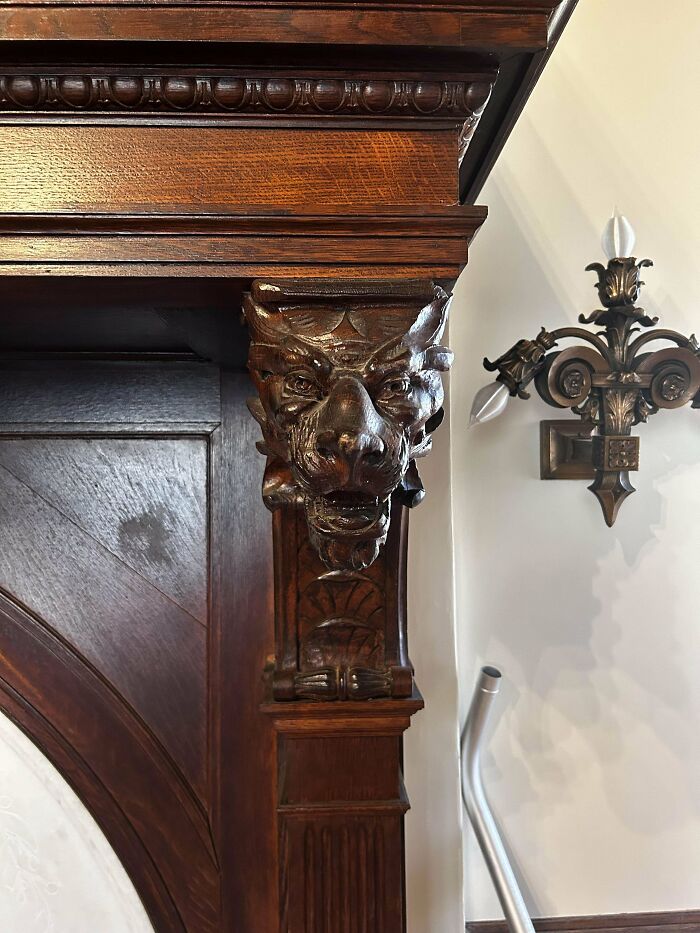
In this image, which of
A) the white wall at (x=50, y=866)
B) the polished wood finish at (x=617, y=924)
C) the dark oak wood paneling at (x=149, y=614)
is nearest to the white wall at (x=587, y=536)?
the polished wood finish at (x=617, y=924)

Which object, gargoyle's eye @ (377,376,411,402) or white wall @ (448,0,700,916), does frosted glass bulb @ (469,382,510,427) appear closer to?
white wall @ (448,0,700,916)

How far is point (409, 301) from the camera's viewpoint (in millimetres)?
471

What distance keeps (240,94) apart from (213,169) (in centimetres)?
5

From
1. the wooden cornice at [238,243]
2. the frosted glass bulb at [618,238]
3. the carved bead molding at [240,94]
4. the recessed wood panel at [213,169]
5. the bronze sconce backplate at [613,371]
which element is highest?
the frosted glass bulb at [618,238]

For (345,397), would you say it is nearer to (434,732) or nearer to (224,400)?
(224,400)

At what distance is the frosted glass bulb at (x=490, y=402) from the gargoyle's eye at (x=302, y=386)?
0.45 m

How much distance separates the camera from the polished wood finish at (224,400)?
0.45m

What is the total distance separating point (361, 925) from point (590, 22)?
1052 mm

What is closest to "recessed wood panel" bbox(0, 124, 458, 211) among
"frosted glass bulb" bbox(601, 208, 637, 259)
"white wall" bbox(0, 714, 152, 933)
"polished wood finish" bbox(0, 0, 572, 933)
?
"polished wood finish" bbox(0, 0, 572, 933)

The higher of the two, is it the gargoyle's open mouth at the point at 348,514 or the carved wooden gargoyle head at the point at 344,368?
the carved wooden gargoyle head at the point at 344,368

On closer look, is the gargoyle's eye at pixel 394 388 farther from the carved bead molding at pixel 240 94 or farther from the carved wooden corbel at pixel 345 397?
the carved bead molding at pixel 240 94

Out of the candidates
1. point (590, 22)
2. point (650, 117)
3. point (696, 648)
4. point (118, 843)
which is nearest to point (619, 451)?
point (696, 648)

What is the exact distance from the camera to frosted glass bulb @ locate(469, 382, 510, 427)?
88 centimetres

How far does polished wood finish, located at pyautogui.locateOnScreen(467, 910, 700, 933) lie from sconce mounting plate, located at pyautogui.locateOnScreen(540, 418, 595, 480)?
538 millimetres
